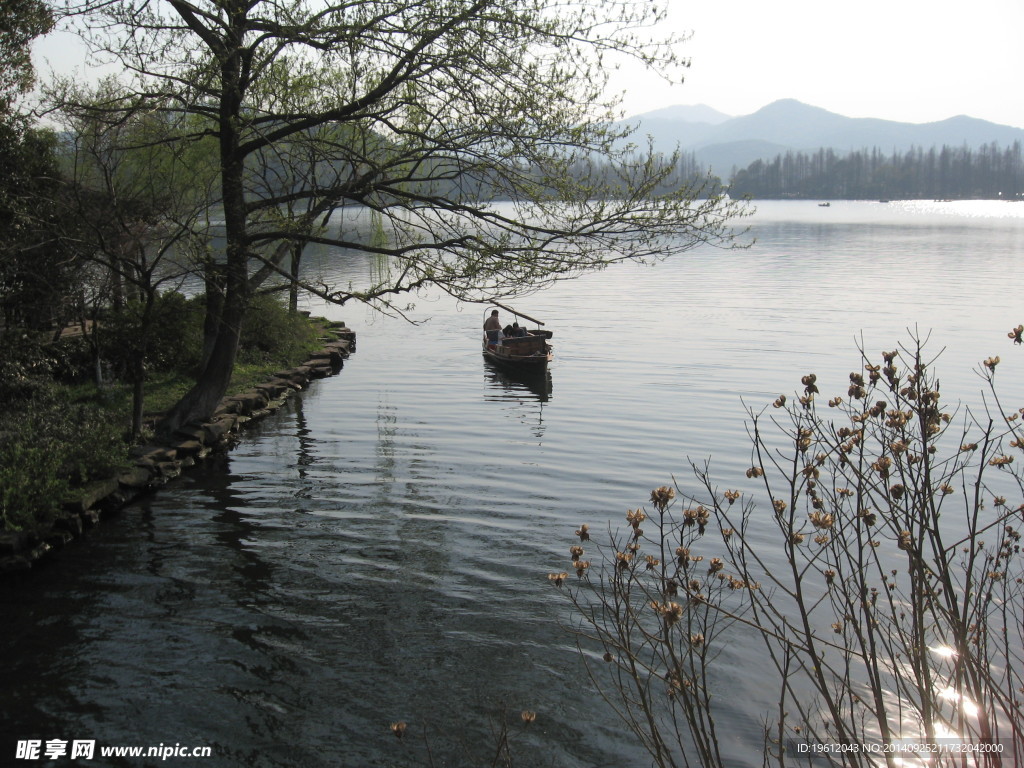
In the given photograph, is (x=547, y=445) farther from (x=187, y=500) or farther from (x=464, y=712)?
(x=464, y=712)

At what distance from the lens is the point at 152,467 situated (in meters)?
14.3

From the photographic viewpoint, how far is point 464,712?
743 centimetres

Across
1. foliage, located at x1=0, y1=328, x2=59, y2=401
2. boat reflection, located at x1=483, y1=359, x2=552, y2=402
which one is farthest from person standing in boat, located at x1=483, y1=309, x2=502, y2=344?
foliage, located at x1=0, y1=328, x2=59, y2=401

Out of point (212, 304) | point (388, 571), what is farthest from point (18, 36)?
point (388, 571)

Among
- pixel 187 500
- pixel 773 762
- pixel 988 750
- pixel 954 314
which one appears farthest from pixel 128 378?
pixel 954 314

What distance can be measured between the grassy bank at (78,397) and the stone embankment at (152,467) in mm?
204

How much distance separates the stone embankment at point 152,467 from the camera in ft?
36.3

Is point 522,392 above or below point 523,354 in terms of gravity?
below

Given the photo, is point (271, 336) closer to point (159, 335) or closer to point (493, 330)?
point (159, 335)

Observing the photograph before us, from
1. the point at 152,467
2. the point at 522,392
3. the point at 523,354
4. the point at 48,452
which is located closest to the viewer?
the point at 48,452

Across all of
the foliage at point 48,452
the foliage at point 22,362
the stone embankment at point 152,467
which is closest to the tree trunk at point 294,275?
the stone embankment at point 152,467

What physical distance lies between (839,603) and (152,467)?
Result: 1113 cm

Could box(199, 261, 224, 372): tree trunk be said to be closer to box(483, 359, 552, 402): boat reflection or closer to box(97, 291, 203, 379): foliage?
box(97, 291, 203, 379): foliage

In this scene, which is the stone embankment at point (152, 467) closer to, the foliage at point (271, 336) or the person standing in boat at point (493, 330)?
the foliage at point (271, 336)
